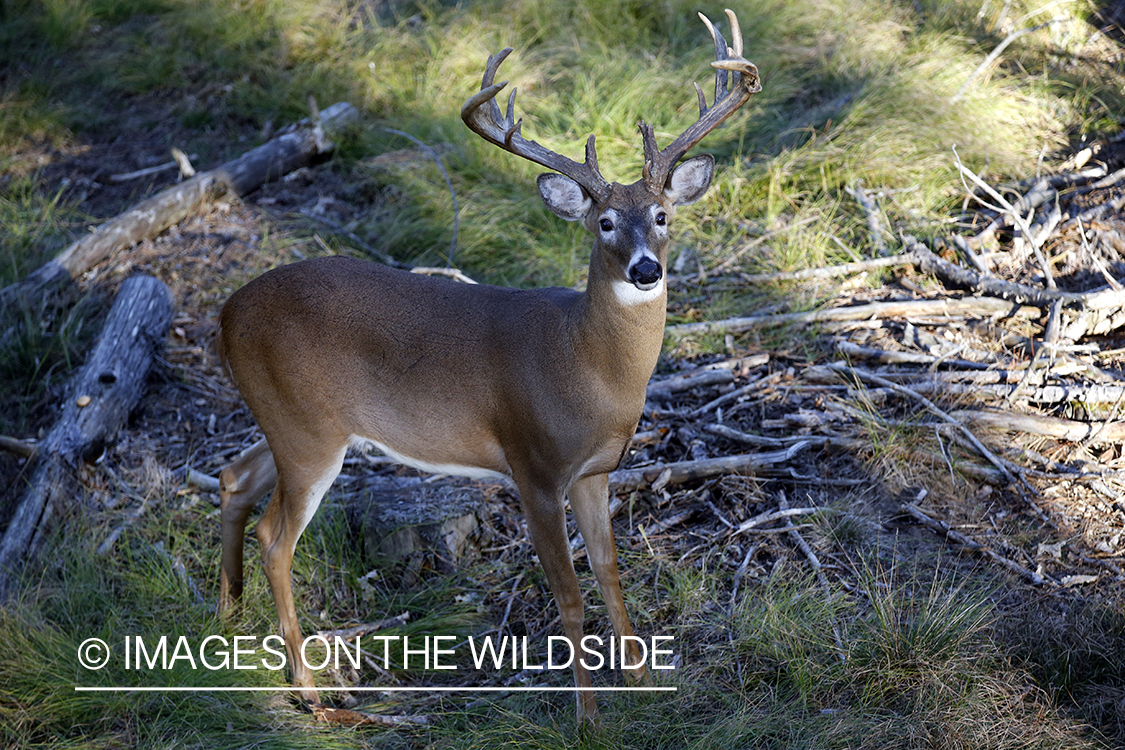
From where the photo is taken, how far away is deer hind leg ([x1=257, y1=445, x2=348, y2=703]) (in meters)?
3.60

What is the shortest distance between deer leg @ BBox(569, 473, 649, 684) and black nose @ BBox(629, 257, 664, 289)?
86 cm

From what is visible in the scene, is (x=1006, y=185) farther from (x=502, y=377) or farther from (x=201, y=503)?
(x=201, y=503)

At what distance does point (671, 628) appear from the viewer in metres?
3.69

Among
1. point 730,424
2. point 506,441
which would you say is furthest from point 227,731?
point 730,424

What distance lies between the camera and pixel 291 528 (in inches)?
143

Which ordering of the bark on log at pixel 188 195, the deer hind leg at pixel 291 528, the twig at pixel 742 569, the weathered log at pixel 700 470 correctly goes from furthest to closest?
1. the bark on log at pixel 188 195
2. the weathered log at pixel 700 470
3. the twig at pixel 742 569
4. the deer hind leg at pixel 291 528

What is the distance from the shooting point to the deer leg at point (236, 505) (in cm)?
393

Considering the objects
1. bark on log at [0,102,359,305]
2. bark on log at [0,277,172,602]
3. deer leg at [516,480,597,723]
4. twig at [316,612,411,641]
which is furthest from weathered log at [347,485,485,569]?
bark on log at [0,102,359,305]

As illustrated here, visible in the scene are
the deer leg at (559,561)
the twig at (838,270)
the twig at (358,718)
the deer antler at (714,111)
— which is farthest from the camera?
the twig at (838,270)

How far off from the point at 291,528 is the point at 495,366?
3.20 feet

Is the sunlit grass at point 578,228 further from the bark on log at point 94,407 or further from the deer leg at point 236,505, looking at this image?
the bark on log at point 94,407

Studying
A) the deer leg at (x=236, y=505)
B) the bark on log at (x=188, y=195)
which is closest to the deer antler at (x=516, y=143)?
the deer leg at (x=236, y=505)
